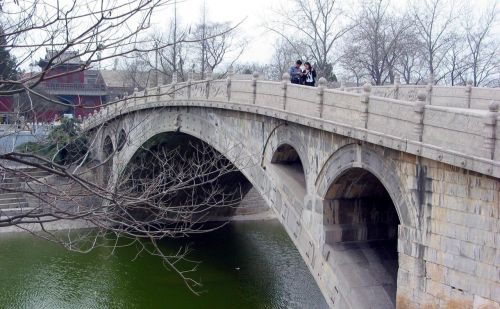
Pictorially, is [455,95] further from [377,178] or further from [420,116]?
[420,116]

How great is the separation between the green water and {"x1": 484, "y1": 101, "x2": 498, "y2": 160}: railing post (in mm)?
11742

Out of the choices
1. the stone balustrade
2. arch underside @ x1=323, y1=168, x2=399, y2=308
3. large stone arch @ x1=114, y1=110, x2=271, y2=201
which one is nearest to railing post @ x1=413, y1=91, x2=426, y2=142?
arch underside @ x1=323, y1=168, x2=399, y2=308

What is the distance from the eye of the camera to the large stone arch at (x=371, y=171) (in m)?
9.91

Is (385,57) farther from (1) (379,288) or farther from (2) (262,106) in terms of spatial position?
→ (1) (379,288)

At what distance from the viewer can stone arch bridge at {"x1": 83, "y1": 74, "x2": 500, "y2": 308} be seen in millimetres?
8453

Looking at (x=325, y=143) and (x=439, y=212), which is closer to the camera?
(x=439, y=212)

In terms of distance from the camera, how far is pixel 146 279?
21.8m

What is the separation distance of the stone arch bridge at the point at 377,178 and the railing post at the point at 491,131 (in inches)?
0.6

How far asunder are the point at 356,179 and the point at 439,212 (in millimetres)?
3476

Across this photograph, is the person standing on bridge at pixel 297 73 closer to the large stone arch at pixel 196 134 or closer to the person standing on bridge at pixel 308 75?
the person standing on bridge at pixel 308 75

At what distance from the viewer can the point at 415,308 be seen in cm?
968

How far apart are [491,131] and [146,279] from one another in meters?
16.4

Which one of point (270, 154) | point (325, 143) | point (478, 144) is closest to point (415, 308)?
point (478, 144)

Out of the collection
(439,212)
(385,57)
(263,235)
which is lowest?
(263,235)
